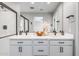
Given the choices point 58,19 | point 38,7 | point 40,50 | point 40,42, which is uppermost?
point 38,7

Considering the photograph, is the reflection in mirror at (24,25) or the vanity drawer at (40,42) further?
the reflection in mirror at (24,25)

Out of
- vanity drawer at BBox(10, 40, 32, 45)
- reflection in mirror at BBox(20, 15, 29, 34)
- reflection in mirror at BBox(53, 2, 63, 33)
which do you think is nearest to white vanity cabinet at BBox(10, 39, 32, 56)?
vanity drawer at BBox(10, 40, 32, 45)

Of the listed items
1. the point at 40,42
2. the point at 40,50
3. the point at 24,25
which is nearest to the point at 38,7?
the point at 24,25

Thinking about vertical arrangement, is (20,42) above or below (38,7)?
below

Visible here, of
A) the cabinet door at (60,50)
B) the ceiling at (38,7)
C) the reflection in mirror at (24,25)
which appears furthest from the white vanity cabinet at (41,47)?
the ceiling at (38,7)

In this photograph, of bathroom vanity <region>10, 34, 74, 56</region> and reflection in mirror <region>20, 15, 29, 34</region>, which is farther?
reflection in mirror <region>20, 15, 29, 34</region>

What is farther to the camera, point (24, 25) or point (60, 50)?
point (24, 25)

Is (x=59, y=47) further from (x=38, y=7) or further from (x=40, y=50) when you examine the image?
(x=38, y=7)

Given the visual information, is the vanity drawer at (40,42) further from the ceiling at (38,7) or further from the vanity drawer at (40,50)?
the ceiling at (38,7)

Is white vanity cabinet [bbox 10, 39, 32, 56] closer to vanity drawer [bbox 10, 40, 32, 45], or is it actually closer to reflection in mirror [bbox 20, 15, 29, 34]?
vanity drawer [bbox 10, 40, 32, 45]

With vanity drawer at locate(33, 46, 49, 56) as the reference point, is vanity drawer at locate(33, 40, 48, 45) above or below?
above

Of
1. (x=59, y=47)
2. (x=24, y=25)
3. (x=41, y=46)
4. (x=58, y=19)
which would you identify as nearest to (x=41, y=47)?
(x=41, y=46)

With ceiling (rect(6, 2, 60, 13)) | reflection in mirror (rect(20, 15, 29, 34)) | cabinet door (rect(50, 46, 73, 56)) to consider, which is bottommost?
cabinet door (rect(50, 46, 73, 56))

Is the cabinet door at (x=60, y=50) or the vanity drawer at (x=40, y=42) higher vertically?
the vanity drawer at (x=40, y=42)
